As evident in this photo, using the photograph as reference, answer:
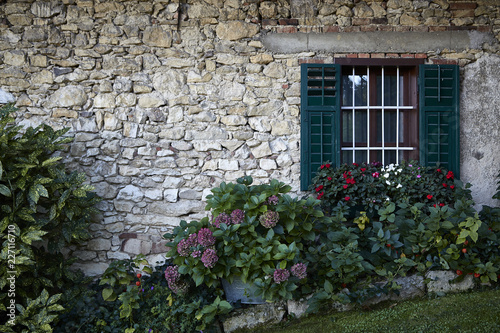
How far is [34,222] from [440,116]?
14.8 ft

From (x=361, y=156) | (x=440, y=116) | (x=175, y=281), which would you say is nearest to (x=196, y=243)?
(x=175, y=281)

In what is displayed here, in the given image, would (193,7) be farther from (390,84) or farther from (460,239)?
(460,239)

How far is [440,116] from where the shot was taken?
Result: 4.26 metres

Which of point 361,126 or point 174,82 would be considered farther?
point 361,126

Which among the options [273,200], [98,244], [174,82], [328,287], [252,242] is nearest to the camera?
[328,287]

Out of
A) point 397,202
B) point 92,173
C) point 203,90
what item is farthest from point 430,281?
point 92,173

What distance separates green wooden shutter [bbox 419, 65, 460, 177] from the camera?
4227 mm

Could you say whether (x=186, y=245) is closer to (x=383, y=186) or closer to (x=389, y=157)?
(x=383, y=186)

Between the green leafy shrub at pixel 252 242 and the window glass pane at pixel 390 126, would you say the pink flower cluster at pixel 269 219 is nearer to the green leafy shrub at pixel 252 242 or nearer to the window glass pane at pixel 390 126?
the green leafy shrub at pixel 252 242

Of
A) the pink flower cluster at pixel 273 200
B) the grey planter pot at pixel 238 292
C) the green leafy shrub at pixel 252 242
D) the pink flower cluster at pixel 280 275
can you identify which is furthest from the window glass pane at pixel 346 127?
the grey planter pot at pixel 238 292

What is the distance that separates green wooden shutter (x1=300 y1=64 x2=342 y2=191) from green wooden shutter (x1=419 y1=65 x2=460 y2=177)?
1018mm

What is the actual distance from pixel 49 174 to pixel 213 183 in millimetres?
1710

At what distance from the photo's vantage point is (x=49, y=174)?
375 centimetres

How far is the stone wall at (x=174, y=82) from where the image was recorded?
4.15 metres
